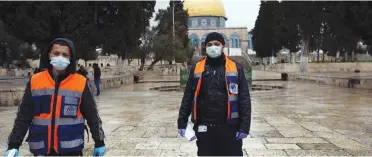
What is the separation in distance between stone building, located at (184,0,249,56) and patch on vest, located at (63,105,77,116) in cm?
7084

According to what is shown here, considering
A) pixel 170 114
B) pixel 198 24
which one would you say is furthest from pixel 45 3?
pixel 198 24

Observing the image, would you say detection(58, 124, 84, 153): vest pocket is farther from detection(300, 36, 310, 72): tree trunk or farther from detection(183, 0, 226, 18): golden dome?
detection(183, 0, 226, 18): golden dome

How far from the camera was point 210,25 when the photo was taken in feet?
252

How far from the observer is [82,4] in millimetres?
15539

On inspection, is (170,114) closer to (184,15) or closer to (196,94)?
(196,94)

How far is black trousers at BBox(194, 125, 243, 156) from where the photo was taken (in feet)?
10.8

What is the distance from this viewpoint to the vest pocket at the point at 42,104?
280 cm

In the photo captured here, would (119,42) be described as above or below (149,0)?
below

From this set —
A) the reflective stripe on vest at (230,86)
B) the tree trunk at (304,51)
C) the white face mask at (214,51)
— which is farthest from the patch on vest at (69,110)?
the tree trunk at (304,51)

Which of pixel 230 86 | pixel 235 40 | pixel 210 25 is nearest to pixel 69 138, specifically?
pixel 230 86

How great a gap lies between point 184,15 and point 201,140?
3944cm

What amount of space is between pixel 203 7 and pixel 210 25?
3.88 meters

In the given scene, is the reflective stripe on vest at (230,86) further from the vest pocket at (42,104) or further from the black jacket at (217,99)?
the vest pocket at (42,104)

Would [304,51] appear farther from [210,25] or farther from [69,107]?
[210,25]
